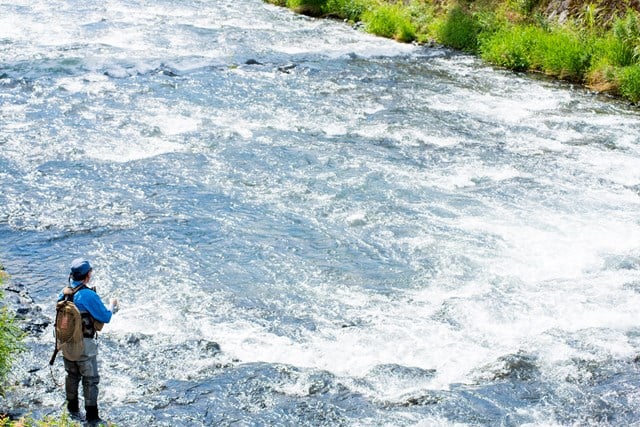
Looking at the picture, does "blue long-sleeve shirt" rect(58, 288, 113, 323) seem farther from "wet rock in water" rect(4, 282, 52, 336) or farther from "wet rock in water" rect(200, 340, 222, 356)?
"wet rock in water" rect(4, 282, 52, 336)

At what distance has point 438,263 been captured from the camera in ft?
40.5

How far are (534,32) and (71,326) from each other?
19.9 meters

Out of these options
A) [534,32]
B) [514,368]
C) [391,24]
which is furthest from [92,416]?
[391,24]

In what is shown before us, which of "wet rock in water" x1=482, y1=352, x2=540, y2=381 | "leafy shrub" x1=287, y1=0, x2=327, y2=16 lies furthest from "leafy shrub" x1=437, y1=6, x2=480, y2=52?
"wet rock in water" x1=482, y1=352, x2=540, y2=381

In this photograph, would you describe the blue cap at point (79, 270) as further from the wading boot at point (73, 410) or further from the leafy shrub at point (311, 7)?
the leafy shrub at point (311, 7)

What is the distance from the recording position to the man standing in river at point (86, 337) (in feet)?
27.4

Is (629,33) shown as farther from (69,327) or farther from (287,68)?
(69,327)

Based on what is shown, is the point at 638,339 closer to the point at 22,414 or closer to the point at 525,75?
the point at 22,414

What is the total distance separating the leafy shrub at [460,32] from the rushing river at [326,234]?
232 cm

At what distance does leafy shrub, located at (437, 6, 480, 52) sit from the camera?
2647 centimetres

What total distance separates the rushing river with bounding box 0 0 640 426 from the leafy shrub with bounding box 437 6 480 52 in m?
2.32

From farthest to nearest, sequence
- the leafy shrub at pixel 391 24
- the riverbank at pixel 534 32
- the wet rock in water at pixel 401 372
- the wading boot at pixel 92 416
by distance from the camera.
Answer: the leafy shrub at pixel 391 24 < the riverbank at pixel 534 32 < the wet rock in water at pixel 401 372 < the wading boot at pixel 92 416

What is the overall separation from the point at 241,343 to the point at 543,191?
7.48 meters

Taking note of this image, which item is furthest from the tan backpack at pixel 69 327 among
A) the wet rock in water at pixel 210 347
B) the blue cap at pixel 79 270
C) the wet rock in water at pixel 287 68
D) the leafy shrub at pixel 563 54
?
the leafy shrub at pixel 563 54
